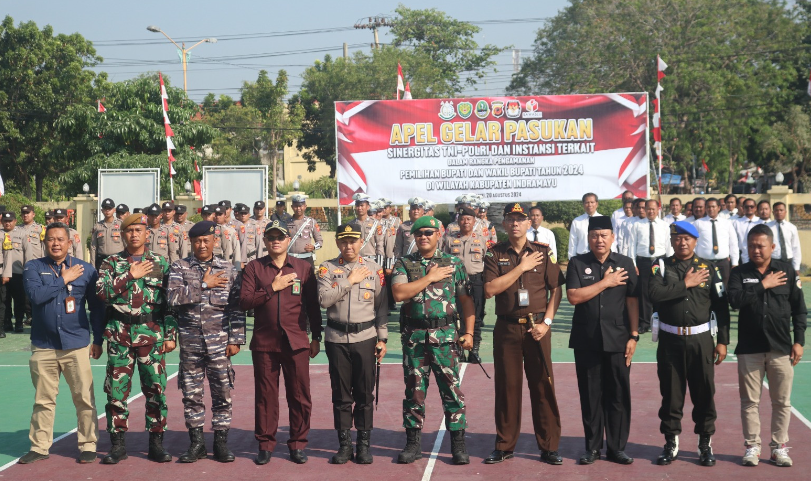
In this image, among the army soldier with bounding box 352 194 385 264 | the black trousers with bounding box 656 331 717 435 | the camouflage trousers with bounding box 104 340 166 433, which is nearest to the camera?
the black trousers with bounding box 656 331 717 435

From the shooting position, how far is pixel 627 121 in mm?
18656

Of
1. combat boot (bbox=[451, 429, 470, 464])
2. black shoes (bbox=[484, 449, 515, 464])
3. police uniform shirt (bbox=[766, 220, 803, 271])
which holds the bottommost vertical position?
black shoes (bbox=[484, 449, 515, 464])

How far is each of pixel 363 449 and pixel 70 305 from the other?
2.59 metres

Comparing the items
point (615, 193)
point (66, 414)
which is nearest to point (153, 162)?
point (615, 193)

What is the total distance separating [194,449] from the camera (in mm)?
7047

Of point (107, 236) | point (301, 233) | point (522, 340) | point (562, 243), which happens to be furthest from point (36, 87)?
point (522, 340)

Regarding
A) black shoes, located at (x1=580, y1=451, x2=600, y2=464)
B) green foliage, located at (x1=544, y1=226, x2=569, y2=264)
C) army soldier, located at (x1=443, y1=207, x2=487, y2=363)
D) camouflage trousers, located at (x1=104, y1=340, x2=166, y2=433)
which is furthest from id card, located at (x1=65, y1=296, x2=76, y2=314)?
green foliage, located at (x1=544, y1=226, x2=569, y2=264)

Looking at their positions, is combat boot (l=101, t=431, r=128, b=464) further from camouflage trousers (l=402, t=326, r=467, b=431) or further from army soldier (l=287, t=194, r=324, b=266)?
army soldier (l=287, t=194, r=324, b=266)

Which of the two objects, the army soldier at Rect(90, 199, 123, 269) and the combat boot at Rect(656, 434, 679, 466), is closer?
the combat boot at Rect(656, 434, 679, 466)

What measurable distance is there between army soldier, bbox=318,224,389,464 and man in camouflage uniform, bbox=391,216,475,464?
0.89ft

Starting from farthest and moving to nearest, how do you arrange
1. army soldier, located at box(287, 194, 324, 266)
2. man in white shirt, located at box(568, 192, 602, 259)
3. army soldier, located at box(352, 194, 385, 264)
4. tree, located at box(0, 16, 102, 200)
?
tree, located at box(0, 16, 102, 200), army soldier, located at box(287, 194, 324, 266), army soldier, located at box(352, 194, 385, 264), man in white shirt, located at box(568, 192, 602, 259)

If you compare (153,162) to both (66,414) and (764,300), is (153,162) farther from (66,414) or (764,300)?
(764,300)

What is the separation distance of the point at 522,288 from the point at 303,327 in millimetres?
1772

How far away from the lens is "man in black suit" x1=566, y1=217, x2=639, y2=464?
6.80m
